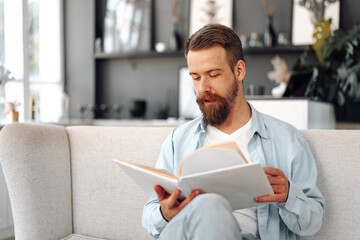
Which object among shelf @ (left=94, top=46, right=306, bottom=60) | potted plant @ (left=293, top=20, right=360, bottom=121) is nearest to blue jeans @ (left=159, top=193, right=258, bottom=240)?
potted plant @ (left=293, top=20, right=360, bottom=121)

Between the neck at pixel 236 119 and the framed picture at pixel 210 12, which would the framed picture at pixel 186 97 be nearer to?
the framed picture at pixel 210 12

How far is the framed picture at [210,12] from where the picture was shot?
17.3 ft

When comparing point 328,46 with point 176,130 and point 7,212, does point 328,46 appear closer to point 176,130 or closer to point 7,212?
point 176,130

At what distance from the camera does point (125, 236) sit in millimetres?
1815

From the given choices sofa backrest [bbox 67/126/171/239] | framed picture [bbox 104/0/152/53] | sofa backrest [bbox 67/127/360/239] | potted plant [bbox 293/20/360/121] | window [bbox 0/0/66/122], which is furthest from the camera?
framed picture [bbox 104/0/152/53]

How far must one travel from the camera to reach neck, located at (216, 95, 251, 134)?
165cm

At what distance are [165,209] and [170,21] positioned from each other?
4777 millimetres

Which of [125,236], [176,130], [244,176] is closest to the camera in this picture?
[244,176]

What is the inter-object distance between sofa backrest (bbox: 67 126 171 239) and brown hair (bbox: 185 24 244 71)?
43 centimetres

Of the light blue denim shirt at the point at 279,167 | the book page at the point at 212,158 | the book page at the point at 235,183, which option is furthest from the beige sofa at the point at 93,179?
the book page at the point at 212,158

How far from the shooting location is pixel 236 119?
1.65 m

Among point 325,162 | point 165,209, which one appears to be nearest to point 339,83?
point 325,162

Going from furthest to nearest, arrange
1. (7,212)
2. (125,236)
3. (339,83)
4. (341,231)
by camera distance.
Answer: (339,83) → (7,212) → (125,236) → (341,231)

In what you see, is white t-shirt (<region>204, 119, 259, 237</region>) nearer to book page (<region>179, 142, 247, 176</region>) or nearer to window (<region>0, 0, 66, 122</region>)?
book page (<region>179, 142, 247, 176</region>)
